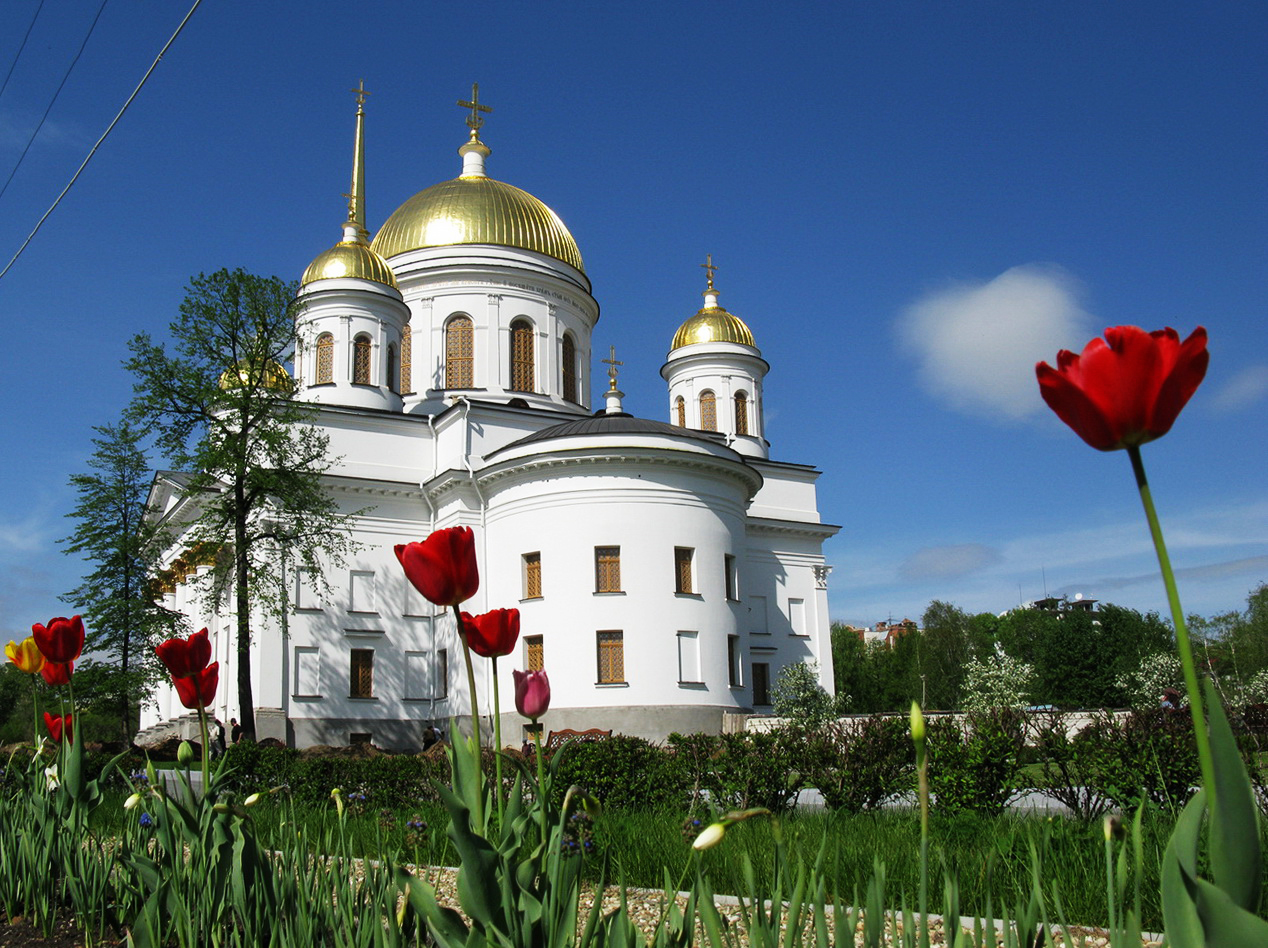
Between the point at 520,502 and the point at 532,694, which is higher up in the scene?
the point at 520,502

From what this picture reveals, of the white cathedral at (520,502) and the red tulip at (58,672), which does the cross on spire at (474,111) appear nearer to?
the white cathedral at (520,502)

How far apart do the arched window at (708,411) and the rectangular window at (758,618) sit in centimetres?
672

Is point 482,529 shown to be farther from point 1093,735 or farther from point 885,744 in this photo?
point 1093,735

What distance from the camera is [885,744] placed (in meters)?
10.0

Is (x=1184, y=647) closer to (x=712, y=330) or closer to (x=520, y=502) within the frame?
(x=520, y=502)

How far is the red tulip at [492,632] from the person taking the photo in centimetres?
360

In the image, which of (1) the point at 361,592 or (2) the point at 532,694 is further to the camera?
(1) the point at 361,592

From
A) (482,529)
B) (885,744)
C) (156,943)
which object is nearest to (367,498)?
(482,529)

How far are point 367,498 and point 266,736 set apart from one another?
681 centimetres

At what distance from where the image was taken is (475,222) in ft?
112

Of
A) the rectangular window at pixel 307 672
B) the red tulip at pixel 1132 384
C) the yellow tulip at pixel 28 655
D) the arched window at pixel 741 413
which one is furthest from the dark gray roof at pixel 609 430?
the red tulip at pixel 1132 384

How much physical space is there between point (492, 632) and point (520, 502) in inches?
920

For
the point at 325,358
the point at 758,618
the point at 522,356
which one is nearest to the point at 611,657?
the point at 758,618

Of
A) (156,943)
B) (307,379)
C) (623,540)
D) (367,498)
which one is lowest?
(156,943)
